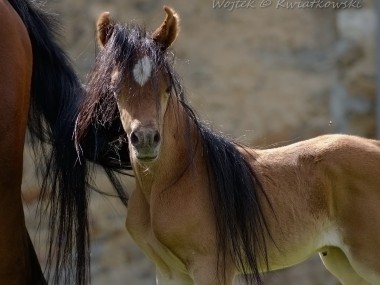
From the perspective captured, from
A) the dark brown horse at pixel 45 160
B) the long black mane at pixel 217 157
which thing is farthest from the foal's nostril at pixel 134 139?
the dark brown horse at pixel 45 160

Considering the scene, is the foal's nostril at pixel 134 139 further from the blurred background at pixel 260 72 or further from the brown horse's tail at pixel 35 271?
the blurred background at pixel 260 72

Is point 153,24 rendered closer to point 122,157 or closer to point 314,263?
point 314,263

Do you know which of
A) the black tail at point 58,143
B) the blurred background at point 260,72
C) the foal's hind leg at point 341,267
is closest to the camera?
the black tail at point 58,143

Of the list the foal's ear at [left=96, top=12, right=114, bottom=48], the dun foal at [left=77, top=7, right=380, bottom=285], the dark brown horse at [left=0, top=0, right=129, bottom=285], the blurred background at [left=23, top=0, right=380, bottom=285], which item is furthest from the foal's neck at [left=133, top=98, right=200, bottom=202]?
the blurred background at [left=23, top=0, right=380, bottom=285]

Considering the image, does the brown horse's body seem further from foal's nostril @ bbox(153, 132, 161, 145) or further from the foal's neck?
foal's nostril @ bbox(153, 132, 161, 145)

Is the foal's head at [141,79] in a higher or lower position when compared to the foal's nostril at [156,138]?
higher

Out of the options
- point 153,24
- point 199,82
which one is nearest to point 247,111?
point 199,82

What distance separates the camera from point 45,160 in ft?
12.2

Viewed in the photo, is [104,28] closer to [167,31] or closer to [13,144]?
[167,31]

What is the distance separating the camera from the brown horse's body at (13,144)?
3473mm

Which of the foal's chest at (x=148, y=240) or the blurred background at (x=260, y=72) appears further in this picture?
the blurred background at (x=260, y=72)

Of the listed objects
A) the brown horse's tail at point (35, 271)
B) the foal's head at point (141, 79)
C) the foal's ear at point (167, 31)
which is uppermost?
the foal's ear at point (167, 31)

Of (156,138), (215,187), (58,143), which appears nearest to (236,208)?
(215,187)

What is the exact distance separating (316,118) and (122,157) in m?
3.89
